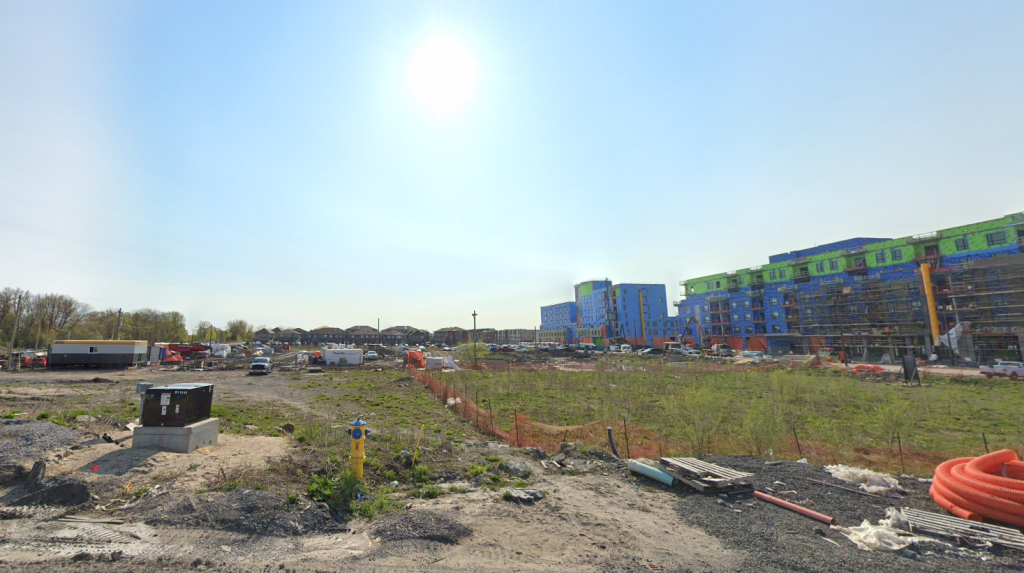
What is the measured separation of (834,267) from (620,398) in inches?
2439

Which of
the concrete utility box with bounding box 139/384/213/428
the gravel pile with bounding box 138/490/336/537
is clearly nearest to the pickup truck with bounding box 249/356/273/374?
the concrete utility box with bounding box 139/384/213/428

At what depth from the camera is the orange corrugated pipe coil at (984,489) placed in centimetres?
641

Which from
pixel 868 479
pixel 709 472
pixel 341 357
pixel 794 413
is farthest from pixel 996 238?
pixel 341 357

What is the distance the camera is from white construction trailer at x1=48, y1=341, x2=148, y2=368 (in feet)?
129

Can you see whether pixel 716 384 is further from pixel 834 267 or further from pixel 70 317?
pixel 70 317

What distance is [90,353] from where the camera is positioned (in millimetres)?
39688

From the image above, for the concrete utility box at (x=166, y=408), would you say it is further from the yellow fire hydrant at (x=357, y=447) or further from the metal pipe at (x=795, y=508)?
the metal pipe at (x=795, y=508)

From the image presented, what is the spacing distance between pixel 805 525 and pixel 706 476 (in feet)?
6.80

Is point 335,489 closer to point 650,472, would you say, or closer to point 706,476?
point 650,472

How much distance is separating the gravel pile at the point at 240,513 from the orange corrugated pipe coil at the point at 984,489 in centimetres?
1035

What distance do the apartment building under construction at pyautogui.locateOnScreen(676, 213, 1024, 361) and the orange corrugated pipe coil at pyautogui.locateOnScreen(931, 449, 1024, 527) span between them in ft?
182

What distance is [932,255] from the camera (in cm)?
5369

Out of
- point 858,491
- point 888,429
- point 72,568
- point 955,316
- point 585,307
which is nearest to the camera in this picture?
point 72,568

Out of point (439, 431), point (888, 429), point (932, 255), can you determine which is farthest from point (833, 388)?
point (932, 255)
